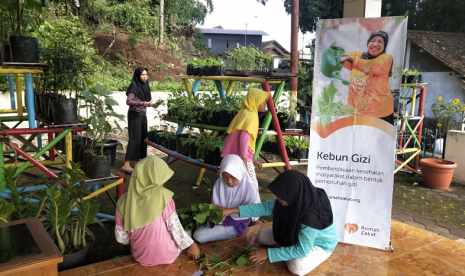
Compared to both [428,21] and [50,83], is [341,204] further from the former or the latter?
[428,21]

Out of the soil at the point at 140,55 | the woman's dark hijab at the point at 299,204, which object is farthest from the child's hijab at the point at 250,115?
the soil at the point at 140,55

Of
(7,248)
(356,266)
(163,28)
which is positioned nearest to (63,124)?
(7,248)

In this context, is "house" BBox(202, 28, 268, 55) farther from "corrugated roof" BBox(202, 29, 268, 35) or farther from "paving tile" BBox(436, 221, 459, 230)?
"paving tile" BBox(436, 221, 459, 230)

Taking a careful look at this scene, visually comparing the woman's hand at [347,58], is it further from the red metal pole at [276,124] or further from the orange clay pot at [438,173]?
the orange clay pot at [438,173]

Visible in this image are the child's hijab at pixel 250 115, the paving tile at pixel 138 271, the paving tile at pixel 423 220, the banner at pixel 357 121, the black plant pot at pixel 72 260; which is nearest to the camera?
the paving tile at pixel 138 271

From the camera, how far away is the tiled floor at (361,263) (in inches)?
107

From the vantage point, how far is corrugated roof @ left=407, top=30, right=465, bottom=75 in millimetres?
13367

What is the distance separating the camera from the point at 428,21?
19844 mm

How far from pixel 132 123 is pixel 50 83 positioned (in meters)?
1.47

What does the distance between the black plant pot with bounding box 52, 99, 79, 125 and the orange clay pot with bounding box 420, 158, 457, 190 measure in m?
5.63

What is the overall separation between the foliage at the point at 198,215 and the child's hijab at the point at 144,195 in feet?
1.94

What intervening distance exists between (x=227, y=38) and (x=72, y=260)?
32.8 metres

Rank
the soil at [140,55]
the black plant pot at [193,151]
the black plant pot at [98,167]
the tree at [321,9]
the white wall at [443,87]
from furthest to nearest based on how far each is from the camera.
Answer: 1. the soil at [140,55]
2. the tree at [321,9]
3. the white wall at [443,87]
4. the black plant pot at [193,151]
5. the black plant pot at [98,167]

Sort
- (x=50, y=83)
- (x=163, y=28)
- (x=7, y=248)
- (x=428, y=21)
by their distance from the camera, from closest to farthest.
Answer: (x=7, y=248) → (x=50, y=83) → (x=428, y=21) → (x=163, y=28)
